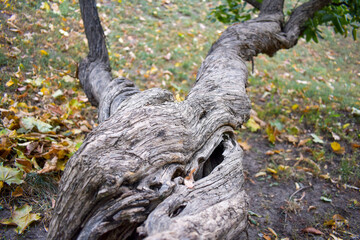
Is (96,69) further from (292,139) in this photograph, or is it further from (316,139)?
(316,139)

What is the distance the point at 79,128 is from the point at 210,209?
2.09 metres

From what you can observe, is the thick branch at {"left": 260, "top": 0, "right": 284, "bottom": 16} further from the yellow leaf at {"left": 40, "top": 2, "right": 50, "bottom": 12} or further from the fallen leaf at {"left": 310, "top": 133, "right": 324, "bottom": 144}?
the yellow leaf at {"left": 40, "top": 2, "right": 50, "bottom": 12}

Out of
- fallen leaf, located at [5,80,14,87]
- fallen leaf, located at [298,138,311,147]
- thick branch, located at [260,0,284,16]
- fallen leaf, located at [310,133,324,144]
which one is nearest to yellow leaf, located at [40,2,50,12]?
fallen leaf, located at [5,80,14,87]

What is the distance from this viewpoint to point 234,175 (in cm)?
152

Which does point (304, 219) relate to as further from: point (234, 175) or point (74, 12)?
point (74, 12)

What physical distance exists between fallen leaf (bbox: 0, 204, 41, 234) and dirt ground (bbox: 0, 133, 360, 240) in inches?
1.7

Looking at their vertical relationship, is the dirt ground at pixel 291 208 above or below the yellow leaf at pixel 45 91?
below

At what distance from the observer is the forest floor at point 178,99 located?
6.99 ft

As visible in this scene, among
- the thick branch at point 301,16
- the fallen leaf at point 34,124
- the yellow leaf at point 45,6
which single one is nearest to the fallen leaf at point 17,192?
the fallen leaf at point 34,124

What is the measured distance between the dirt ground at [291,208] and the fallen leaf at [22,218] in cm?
4

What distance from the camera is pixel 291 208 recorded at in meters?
2.52

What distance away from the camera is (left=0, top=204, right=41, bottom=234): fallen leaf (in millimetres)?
1672

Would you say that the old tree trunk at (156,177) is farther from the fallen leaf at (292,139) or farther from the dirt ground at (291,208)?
the fallen leaf at (292,139)

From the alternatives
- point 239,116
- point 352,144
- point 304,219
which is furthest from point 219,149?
point 352,144
